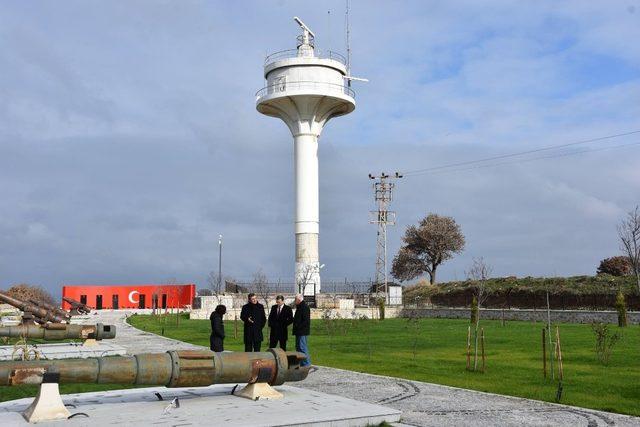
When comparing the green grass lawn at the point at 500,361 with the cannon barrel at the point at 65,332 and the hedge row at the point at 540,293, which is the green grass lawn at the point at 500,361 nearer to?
the cannon barrel at the point at 65,332

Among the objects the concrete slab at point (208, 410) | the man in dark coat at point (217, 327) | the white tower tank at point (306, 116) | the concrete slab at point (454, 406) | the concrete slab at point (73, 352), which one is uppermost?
the white tower tank at point (306, 116)

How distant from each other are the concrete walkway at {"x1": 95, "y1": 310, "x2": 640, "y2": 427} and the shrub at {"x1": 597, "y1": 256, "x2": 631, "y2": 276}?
54306 mm

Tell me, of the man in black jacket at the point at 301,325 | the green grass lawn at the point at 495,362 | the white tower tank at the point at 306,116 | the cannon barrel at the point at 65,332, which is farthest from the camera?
the white tower tank at the point at 306,116

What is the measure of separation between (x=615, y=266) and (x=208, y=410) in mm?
61329

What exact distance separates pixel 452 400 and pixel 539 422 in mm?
2153

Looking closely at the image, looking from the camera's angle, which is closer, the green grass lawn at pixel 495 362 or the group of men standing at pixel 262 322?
the green grass lawn at pixel 495 362

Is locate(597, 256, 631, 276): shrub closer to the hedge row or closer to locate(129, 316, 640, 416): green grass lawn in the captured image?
the hedge row

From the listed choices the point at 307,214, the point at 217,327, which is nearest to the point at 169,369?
the point at 217,327

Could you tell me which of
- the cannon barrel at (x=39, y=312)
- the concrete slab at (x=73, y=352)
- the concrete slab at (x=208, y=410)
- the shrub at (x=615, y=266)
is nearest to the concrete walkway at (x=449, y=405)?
the concrete slab at (x=208, y=410)

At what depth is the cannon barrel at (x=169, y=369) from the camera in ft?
32.6

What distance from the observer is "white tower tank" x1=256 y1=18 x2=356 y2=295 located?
5656 cm

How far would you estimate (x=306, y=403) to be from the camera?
441 inches

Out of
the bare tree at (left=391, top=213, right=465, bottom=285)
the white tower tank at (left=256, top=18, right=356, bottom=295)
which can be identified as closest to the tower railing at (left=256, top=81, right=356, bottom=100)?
the white tower tank at (left=256, top=18, right=356, bottom=295)

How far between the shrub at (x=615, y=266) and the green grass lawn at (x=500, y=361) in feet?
115
